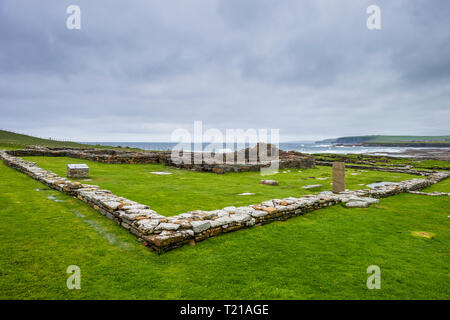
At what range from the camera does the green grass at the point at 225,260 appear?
11.3 ft

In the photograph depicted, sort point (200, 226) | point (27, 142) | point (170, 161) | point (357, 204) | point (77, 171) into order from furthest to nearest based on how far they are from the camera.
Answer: point (27, 142) → point (170, 161) → point (77, 171) → point (357, 204) → point (200, 226)

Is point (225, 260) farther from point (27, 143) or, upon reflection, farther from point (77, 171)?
A: point (27, 143)

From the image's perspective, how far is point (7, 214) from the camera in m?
5.90

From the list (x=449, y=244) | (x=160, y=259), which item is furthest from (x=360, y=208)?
(x=160, y=259)

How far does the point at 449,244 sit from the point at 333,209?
9.97ft

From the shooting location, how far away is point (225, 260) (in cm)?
434

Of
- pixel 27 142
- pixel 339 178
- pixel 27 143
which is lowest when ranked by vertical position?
pixel 339 178

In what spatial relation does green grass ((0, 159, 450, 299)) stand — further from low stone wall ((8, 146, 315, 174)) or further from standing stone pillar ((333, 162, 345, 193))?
low stone wall ((8, 146, 315, 174))

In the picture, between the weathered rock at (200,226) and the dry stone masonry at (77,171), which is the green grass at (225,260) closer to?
the weathered rock at (200,226)

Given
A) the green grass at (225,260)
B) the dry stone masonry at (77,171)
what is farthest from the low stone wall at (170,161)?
the green grass at (225,260)

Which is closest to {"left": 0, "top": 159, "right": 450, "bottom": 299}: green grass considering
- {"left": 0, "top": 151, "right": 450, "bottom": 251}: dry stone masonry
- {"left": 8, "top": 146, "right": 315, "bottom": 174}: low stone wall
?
{"left": 0, "top": 151, "right": 450, "bottom": 251}: dry stone masonry

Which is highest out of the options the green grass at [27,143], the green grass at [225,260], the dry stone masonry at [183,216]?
the green grass at [27,143]

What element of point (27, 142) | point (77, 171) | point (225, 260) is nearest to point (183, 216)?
point (225, 260)
